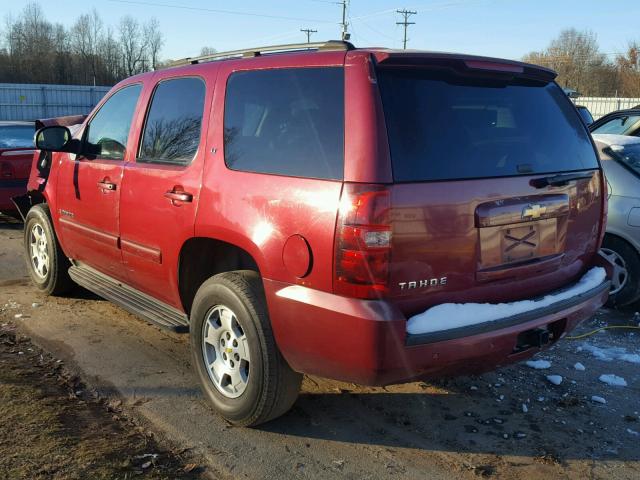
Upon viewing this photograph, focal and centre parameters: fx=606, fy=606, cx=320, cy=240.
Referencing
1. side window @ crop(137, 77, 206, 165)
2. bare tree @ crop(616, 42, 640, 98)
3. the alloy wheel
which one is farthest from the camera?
bare tree @ crop(616, 42, 640, 98)

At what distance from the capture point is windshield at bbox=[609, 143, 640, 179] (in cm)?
557

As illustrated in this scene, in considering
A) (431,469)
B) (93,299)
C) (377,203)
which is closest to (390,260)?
(377,203)

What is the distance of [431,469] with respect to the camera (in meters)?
3.03

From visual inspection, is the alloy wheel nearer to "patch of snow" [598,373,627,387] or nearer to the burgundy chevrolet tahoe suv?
the burgundy chevrolet tahoe suv

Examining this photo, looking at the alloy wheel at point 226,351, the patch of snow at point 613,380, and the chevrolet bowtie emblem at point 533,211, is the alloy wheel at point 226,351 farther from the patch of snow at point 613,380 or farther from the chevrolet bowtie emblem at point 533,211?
the patch of snow at point 613,380

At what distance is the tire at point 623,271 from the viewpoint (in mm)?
5445

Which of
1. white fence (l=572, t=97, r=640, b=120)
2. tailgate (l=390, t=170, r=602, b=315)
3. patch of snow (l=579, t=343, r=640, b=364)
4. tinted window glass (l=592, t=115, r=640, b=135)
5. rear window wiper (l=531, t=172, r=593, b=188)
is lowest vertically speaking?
patch of snow (l=579, t=343, r=640, b=364)

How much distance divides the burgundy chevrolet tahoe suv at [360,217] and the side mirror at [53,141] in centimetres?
122

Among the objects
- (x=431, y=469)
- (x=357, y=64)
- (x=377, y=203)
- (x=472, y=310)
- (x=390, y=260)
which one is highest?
(x=357, y=64)

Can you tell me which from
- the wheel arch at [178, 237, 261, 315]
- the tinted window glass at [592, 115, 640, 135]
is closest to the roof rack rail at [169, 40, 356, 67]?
the wheel arch at [178, 237, 261, 315]

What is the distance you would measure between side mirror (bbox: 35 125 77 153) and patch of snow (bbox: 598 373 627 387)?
4.37 m

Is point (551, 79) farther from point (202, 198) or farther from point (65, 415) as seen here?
point (65, 415)

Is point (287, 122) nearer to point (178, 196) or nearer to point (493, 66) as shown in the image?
point (178, 196)

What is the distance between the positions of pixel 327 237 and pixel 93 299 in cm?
377
